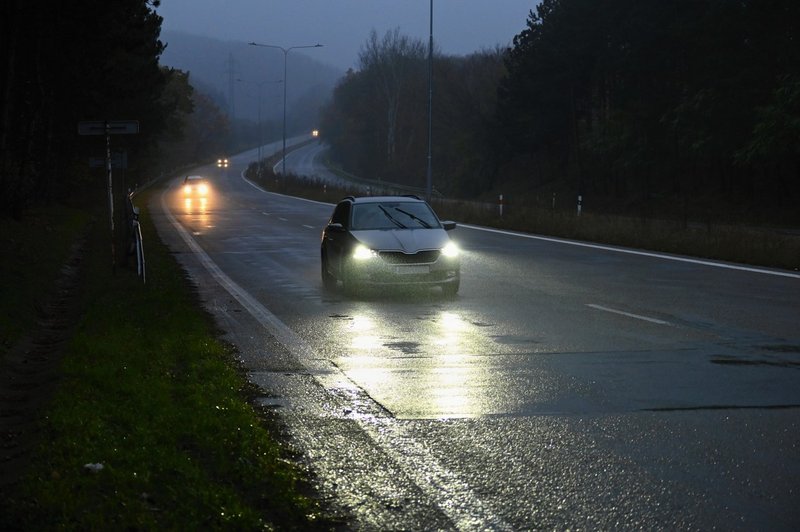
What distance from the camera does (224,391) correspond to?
28.1ft

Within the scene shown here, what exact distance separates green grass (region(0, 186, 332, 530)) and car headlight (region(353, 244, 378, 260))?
4.97 meters

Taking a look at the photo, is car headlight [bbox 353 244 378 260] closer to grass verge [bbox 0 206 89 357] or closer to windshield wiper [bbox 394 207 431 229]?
windshield wiper [bbox 394 207 431 229]

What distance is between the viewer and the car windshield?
17.2 meters

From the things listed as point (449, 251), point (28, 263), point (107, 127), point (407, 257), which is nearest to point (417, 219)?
point (449, 251)

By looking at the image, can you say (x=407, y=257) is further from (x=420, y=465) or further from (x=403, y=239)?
(x=420, y=465)

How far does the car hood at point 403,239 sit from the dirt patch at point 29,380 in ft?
14.0

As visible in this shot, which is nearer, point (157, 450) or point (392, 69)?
point (157, 450)

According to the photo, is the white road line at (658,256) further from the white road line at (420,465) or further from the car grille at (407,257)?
the white road line at (420,465)

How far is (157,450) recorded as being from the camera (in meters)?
6.58

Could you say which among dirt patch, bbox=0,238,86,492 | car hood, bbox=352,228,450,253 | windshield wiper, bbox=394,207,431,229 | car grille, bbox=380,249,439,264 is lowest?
dirt patch, bbox=0,238,86,492

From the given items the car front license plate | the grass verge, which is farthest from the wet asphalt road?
the grass verge

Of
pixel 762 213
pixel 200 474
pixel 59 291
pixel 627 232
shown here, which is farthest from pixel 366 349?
pixel 762 213

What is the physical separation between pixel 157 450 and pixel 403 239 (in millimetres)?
10096

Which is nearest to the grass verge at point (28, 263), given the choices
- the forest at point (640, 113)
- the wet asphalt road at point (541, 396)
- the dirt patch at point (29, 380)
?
the dirt patch at point (29, 380)
